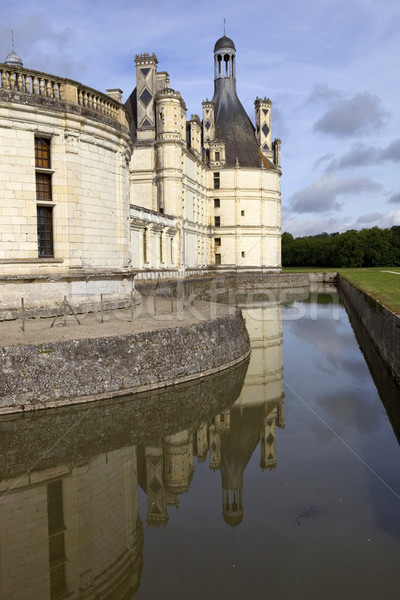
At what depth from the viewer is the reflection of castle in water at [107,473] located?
20.5 feet

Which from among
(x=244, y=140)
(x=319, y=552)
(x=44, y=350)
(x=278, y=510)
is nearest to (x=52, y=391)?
(x=44, y=350)

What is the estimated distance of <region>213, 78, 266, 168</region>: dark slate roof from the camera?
5284cm

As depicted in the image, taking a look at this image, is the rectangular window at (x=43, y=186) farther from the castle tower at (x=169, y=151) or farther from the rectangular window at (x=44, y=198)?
the castle tower at (x=169, y=151)

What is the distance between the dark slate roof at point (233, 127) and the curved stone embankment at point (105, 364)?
→ 135ft

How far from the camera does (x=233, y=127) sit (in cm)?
5369

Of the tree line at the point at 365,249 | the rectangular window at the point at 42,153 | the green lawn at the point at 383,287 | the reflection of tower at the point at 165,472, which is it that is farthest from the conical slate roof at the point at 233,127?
the reflection of tower at the point at 165,472

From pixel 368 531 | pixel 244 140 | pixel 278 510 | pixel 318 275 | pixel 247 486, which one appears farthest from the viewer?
pixel 318 275

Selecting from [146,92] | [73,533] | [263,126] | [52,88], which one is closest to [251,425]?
[73,533]

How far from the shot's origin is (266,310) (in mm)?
32156

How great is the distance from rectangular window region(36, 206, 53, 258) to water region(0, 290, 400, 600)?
240 inches

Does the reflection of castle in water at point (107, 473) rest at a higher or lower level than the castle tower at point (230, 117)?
lower

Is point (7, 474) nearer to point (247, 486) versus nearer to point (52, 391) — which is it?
point (52, 391)

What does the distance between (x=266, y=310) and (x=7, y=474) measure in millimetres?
24871

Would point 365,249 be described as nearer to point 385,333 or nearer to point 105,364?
point 385,333
